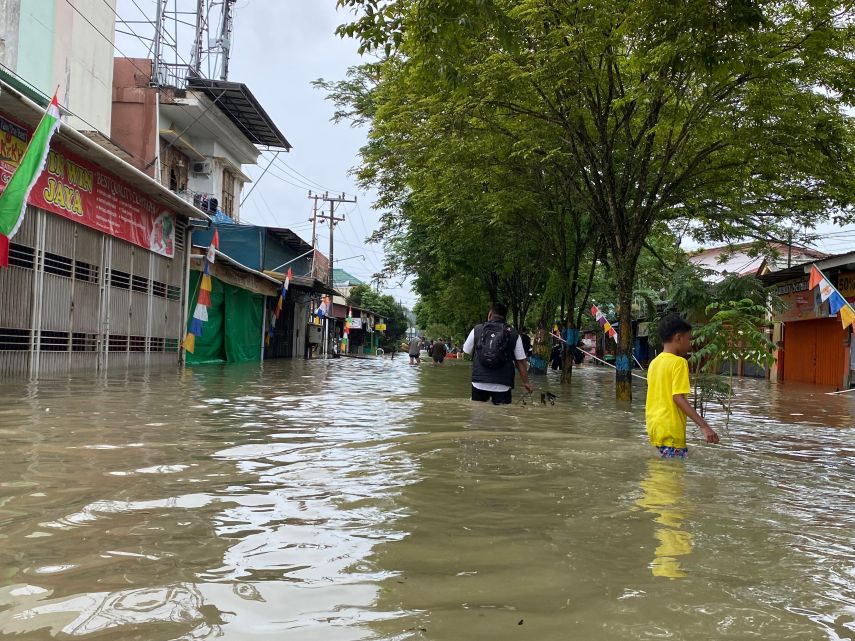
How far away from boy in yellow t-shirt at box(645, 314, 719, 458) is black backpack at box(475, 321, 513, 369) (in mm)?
2749

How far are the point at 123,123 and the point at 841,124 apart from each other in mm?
22232

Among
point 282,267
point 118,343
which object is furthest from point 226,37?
point 118,343

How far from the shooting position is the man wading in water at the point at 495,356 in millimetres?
8469

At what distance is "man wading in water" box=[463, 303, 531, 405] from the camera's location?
847 cm

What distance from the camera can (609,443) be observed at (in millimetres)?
7453

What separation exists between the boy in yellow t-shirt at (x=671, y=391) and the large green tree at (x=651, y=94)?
294 centimetres

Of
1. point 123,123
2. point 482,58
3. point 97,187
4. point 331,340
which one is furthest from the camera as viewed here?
point 331,340

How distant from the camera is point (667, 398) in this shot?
5621 millimetres

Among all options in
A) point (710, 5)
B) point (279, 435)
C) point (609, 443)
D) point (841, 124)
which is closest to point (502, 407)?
point (609, 443)

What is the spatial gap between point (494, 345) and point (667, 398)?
10.2 ft

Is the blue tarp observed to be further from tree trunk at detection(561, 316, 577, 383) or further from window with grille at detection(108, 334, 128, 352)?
tree trunk at detection(561, 316, 577, 383)

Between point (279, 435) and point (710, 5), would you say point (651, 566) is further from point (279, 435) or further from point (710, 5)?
point (710, 5)

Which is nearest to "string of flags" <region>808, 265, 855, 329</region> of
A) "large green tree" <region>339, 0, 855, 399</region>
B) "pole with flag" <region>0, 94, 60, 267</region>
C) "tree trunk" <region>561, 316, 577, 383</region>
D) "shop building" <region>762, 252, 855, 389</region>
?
"large green tree" <region>339, 0, 855, 399</region>

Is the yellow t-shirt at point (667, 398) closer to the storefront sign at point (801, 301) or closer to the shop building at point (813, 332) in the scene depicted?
the shop building at point (813, 332)
